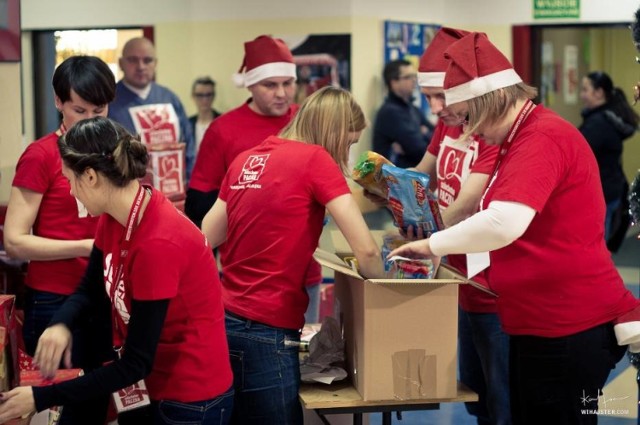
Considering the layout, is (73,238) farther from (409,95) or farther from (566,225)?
(409,95)

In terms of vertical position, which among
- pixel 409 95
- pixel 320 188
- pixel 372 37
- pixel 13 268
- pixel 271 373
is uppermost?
pixel 372 37

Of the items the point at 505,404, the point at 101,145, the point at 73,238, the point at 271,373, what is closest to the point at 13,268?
the point at 73,238

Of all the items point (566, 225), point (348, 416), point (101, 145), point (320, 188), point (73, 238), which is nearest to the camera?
point (101, 145)

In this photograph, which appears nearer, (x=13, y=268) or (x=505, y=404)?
(x=505, y=404)

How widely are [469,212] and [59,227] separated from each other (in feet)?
4.55

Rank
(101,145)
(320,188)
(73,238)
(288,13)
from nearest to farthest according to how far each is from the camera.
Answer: (101,145) < (320,188) < (73,238) < (288,13)

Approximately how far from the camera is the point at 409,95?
329 inches

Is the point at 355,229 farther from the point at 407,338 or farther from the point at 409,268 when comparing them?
the point at 407,338

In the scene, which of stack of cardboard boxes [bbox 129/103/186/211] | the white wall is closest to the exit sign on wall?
the white wall

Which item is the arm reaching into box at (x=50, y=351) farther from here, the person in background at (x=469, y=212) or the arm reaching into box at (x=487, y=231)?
the person in background at (x=469, y=212)

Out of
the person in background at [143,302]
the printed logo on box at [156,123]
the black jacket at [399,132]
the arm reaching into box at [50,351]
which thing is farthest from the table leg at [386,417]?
the black jacket at [399,132]

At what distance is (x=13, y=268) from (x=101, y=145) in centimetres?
159

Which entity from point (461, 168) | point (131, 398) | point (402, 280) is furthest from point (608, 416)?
point (131, 398)

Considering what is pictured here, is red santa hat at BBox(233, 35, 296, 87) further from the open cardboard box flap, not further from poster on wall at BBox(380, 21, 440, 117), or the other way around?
poster on wall at BBox(380, 21, 440, 117)
